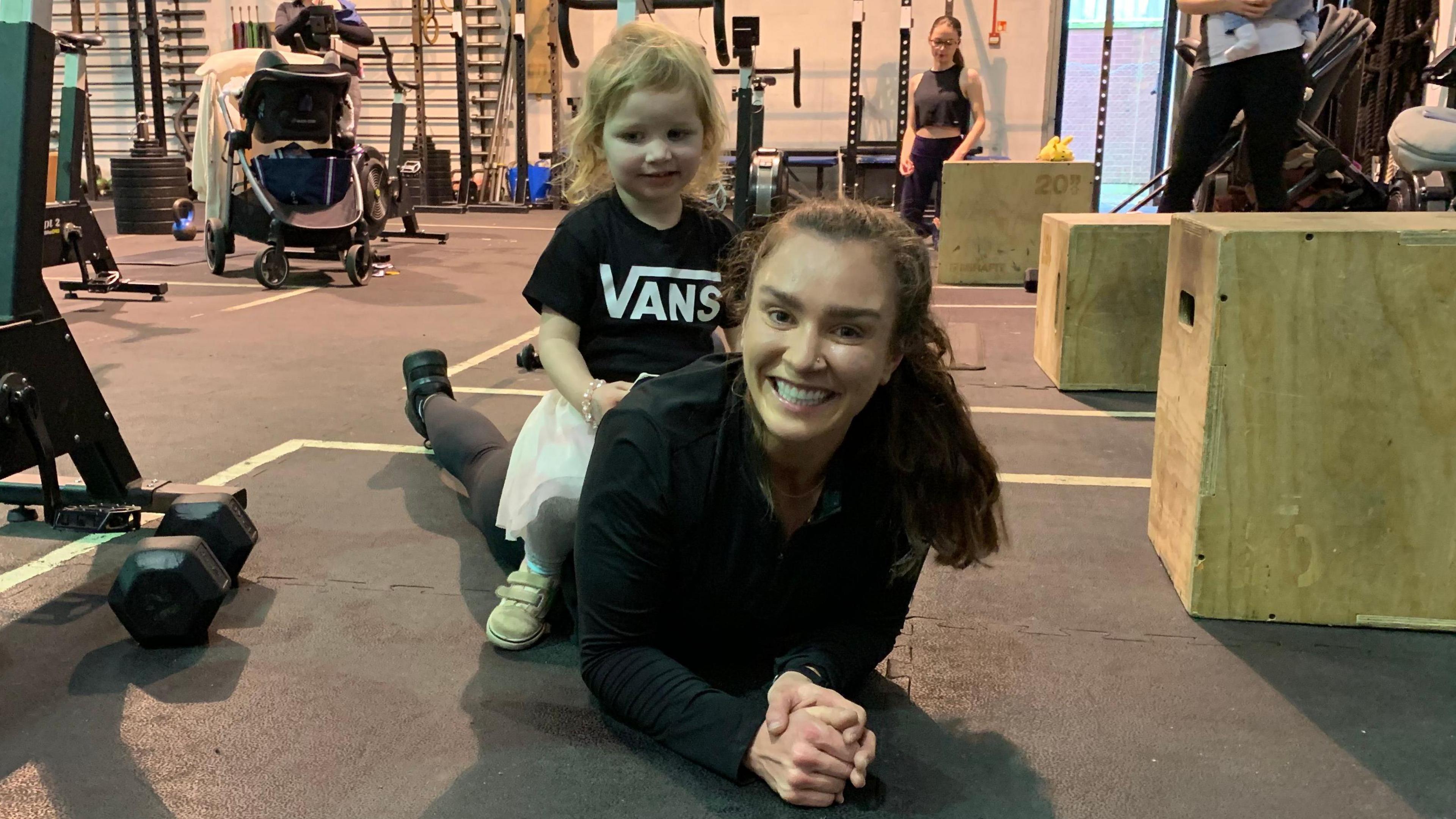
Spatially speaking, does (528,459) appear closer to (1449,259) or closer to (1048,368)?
(1449,259)

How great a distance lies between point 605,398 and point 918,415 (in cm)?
49

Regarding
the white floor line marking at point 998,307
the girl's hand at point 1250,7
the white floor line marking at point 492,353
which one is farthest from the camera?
the white floor line marking at point 998,307

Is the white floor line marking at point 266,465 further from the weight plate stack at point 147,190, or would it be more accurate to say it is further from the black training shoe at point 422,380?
the weight plate stack at point 147,190

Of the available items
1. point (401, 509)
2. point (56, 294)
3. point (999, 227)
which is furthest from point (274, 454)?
point (999, 227)

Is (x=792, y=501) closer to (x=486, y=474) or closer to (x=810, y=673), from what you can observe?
(x=810, y=673)

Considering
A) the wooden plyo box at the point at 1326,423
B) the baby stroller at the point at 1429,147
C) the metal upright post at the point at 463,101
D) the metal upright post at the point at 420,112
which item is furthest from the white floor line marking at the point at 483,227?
the wooden plyo box at the point at 1326,423

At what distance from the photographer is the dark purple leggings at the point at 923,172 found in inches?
268

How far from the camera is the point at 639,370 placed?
1770 mm

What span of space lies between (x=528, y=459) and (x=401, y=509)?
706mm

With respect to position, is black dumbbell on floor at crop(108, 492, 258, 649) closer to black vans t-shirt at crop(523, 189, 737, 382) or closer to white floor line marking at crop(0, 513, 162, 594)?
white floor line marking at crop(0, 513, 162, 594)

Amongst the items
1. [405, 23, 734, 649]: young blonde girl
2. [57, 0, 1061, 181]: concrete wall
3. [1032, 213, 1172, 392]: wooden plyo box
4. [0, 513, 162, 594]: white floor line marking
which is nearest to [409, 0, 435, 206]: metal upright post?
[57, 0, 1061, 181]: concrete wall

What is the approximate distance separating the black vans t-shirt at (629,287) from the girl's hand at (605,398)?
5.8 inches

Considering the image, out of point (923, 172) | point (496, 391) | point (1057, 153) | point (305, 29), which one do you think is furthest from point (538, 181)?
point (496, 391)

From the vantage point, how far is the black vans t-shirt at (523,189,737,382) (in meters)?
1.74
